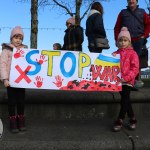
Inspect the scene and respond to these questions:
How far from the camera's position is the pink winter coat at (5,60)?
5.45m

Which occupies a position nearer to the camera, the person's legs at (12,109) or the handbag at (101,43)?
the person's legs at (12,109)

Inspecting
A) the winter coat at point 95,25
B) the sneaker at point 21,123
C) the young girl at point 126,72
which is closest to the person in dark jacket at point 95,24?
the winter coat at point 95,25

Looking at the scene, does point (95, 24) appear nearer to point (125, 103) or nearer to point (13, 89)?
point (125, 103)

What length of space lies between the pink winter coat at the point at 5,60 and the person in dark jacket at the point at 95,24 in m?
2.43

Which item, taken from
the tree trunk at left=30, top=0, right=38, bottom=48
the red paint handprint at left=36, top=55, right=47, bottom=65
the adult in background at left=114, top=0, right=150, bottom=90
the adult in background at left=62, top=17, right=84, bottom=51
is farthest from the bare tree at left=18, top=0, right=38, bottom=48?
the red paint handprint at left=36, top=55, right=47, bottom=65

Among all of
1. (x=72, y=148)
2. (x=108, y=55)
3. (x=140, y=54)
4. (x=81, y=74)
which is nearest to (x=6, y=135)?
(x=72, y=148)

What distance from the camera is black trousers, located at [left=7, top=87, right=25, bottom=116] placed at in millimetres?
5523

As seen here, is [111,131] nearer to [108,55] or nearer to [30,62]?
[108,55]

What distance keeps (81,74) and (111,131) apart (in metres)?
0.91

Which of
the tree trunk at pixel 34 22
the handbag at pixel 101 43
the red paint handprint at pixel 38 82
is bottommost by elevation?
the red paint handprint at pixel 38 82

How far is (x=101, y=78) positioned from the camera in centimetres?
580

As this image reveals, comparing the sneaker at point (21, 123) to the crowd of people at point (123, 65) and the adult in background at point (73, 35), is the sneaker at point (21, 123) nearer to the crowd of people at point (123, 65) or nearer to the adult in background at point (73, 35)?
the crowd of people at point (123, 65)

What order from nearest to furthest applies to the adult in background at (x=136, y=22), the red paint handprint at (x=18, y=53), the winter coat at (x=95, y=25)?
the red paint handprint at (x=18, y=53) → the adult in background at (x=136, y=22) → the winter coat at (x=95, y=25)

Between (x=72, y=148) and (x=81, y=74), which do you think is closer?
(x=72, y=148)
